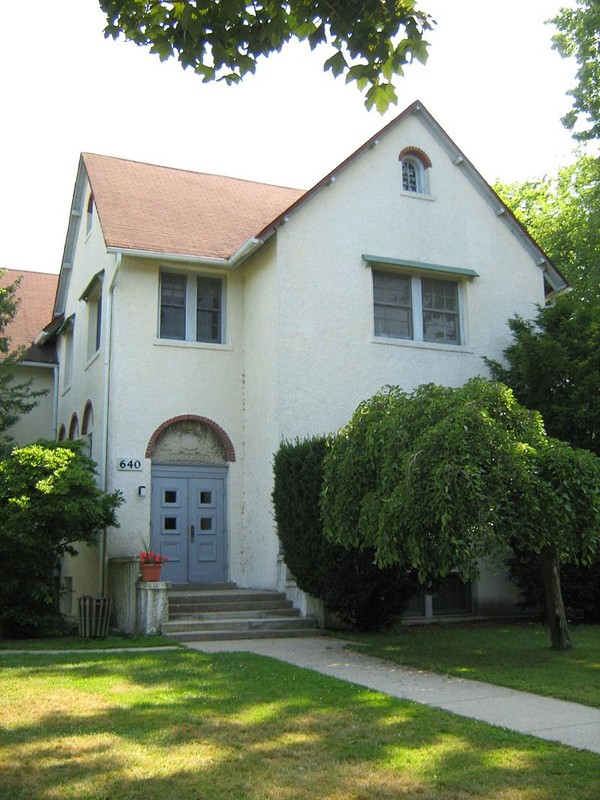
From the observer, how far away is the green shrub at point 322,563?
13.2m

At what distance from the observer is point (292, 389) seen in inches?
615

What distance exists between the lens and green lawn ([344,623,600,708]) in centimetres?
882

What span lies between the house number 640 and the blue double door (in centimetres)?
47

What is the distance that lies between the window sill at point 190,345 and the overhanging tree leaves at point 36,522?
335cm

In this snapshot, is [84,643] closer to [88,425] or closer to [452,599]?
[88,425]

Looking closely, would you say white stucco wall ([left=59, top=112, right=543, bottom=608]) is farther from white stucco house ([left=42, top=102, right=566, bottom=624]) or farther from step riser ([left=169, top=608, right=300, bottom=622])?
step riser ([left=169, top=608, right=300, bottom=622])

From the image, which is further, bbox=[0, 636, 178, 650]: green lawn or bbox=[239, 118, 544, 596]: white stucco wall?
bbox=[239, 118, 544, 596]: white stucco wall

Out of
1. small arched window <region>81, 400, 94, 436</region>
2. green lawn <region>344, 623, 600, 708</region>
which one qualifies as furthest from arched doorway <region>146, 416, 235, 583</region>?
green lawn <region>344, 623, 600, 708</region>

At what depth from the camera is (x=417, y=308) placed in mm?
17422

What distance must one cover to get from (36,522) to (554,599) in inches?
312

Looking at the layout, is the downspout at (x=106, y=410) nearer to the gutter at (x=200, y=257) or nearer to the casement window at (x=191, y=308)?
the gutter at (x=200, y=257)

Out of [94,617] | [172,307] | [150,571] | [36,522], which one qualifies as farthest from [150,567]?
[172,307]

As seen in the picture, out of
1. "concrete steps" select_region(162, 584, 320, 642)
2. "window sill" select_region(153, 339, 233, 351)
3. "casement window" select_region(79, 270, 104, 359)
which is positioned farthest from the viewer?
"casement window" select_region(79, 270, 104, 359)

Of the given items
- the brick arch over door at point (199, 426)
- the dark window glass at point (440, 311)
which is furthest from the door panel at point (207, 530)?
the dark window glass at point (440, 311)
